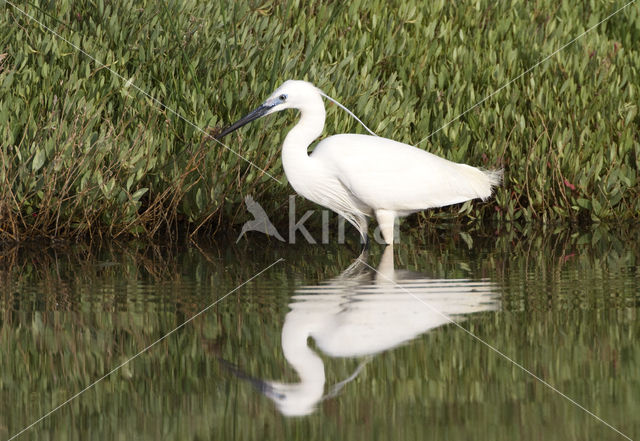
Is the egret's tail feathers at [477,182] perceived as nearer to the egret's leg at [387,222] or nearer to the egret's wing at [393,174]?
the egret's wing at [393,174]

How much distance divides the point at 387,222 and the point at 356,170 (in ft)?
1.67

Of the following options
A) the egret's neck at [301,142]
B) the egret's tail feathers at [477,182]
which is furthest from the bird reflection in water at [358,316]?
the egret's tail feathers at [477,182]

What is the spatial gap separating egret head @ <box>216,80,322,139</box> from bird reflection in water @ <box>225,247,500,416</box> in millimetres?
1331

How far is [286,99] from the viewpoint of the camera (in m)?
7.80

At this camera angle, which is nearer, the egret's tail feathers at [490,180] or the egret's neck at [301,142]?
the egret's neck at [301,142]

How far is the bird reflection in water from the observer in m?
4.44

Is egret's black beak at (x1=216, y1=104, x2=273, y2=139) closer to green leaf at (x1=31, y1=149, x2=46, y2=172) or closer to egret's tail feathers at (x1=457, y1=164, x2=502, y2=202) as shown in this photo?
green leaf at (x1=31, y1=149, x2=46, y2=172)

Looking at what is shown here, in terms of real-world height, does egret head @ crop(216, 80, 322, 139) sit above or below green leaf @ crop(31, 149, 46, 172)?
above

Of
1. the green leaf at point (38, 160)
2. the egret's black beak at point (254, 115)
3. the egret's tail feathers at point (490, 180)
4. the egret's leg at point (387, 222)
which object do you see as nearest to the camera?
the egret's black beak at point (254, 115)

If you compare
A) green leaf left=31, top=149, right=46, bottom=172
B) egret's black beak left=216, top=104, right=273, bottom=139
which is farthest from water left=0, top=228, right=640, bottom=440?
egret's black beak left=216, top=104, right=273, bottom=139

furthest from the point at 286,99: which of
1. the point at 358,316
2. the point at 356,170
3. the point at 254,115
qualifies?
the point at 358,316

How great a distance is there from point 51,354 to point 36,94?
12.8 ft

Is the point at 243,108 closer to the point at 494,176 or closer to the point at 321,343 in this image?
the point at 494,176

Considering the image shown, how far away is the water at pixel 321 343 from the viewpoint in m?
3.96
